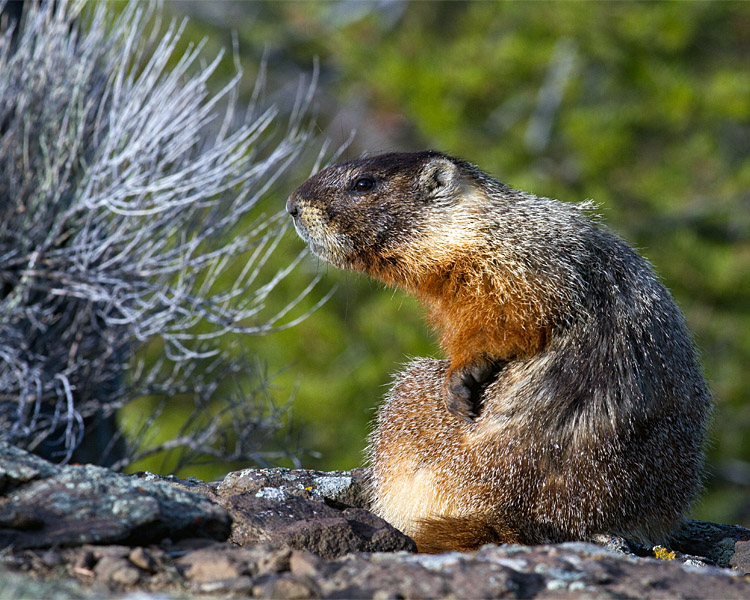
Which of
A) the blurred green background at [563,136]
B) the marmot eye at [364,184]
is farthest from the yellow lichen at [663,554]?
the blurred green background at [563,136]

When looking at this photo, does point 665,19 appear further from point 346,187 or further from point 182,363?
point 346,187

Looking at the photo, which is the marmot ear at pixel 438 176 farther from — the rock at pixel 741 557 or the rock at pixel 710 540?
the rock at pixel 741 557

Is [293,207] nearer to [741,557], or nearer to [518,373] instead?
[518,373]

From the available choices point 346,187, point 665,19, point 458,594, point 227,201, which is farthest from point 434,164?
point 665,19

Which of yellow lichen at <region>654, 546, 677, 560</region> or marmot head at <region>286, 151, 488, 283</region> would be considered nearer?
yellow lichen at <region>654, 546, 677, 560</region>

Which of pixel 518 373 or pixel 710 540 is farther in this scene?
pixel 710 540

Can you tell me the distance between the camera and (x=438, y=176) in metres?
5.76

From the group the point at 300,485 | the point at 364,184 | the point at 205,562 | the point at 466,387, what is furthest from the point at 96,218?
the point at 205,562

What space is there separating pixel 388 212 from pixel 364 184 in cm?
25

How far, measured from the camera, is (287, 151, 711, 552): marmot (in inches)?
190

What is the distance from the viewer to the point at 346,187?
583 cm

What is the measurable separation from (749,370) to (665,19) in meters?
6.18

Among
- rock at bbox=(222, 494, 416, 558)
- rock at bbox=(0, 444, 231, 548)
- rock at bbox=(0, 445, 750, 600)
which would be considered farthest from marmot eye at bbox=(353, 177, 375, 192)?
rock at bbox=(0, 444, 231, 548)

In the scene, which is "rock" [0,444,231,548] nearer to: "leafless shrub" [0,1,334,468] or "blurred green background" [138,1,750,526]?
"leafless shrub" [0,1,334,468]
